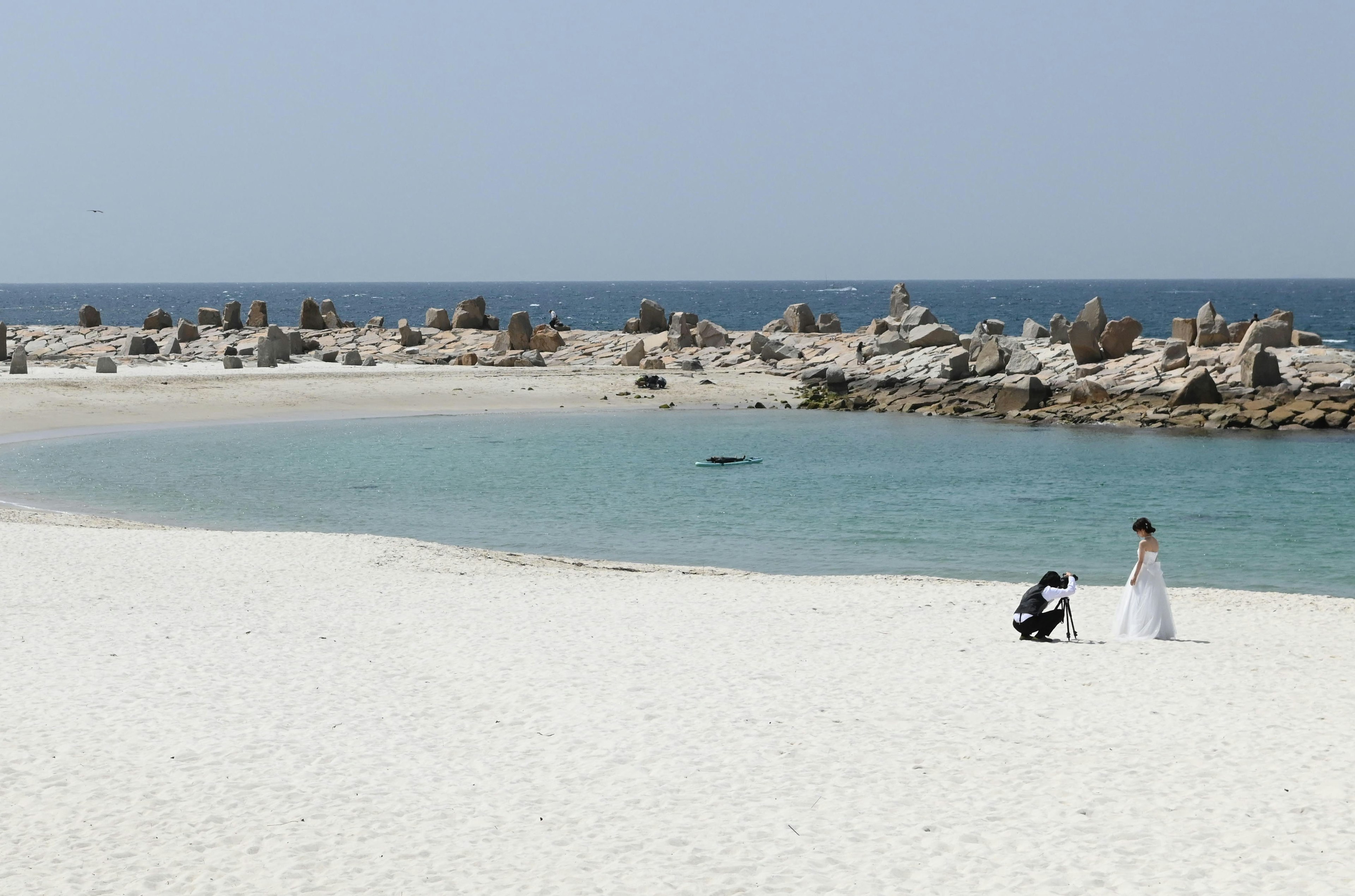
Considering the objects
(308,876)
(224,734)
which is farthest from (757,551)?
(308,876)

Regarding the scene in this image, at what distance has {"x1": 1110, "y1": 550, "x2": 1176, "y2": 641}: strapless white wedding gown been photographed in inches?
468

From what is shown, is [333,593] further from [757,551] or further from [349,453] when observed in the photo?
[349,453]

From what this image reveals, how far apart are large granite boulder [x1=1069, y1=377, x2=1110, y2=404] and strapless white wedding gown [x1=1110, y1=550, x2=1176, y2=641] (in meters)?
28.7

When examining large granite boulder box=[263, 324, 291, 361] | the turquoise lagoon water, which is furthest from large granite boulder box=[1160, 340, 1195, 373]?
large granite boulder box=[263, 324, 291, 361]

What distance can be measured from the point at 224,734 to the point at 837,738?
3.96 meters

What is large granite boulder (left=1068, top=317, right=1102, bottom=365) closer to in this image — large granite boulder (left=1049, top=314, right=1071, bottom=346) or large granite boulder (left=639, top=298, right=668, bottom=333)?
large granite boulder (left=1049, top=314, right=1071, bottom=346)

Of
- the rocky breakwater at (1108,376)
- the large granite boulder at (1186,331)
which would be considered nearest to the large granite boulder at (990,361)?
the rocky breakwater at (1108,376)

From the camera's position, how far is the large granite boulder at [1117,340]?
141ft

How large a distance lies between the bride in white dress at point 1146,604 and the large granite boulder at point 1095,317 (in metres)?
33.5

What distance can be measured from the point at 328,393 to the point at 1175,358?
26484 mm

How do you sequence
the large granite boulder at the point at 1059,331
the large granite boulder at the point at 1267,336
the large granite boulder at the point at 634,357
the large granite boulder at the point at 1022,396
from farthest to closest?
the large granite boulder at the point at 634,357
the large granite boulder at the point at 1059,331
the large granite boulder at the point at 1267,336
the large granite boulder at the point at 1022,396

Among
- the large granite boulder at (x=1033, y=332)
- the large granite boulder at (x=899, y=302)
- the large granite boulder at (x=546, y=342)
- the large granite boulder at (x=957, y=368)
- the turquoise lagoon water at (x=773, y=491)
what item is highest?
the large granite boulder at (x=899, y=302)

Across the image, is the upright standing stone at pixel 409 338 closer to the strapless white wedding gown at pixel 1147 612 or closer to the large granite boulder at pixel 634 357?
the large granite boulder at pixel 634 357

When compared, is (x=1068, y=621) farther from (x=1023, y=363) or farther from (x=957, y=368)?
(x=957, y=368)
